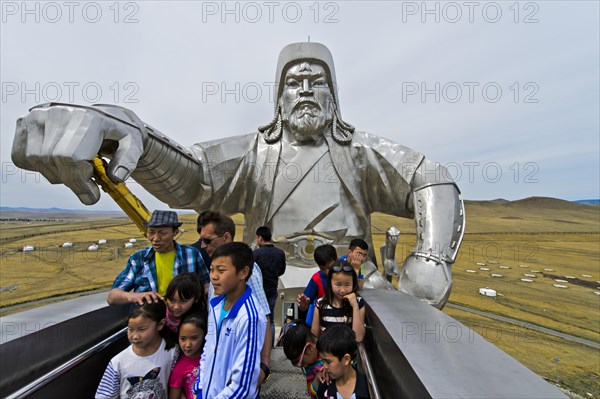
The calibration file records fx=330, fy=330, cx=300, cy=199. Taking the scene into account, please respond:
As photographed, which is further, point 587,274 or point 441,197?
point 587,274

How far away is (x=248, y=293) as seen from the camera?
1326mm

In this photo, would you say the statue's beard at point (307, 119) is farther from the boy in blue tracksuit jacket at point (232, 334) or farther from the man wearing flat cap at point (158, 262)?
the boy in blue tracksuit jacket at point (232, 334)

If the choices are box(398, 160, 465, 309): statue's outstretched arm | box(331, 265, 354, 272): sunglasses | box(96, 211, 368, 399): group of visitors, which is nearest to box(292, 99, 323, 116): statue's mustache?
box(398, 160, 465, 309): statue's outstretched arm

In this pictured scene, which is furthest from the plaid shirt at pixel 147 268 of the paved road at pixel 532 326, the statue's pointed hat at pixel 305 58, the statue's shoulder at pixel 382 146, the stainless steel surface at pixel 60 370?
the paved road at pixel 532 326

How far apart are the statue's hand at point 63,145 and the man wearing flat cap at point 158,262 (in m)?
0.50

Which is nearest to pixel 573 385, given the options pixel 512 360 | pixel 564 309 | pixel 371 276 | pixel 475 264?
pixel 371 276

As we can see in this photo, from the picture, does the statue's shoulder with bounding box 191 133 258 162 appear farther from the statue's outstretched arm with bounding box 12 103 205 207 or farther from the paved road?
the paved road

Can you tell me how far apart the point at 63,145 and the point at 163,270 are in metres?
0.90

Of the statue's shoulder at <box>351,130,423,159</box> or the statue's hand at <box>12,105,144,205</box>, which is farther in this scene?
the statue's shoulder at <box>351,130,423,159</box>

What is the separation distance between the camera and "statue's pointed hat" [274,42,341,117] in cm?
365

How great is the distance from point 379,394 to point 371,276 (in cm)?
179

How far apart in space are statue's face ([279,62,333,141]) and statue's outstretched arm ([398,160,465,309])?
119 centimetres

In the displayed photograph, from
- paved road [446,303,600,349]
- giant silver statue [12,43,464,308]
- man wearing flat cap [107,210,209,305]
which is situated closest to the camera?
man wearing flat cap [107,210,209,305]

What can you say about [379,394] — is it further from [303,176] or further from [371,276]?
[303,176]
